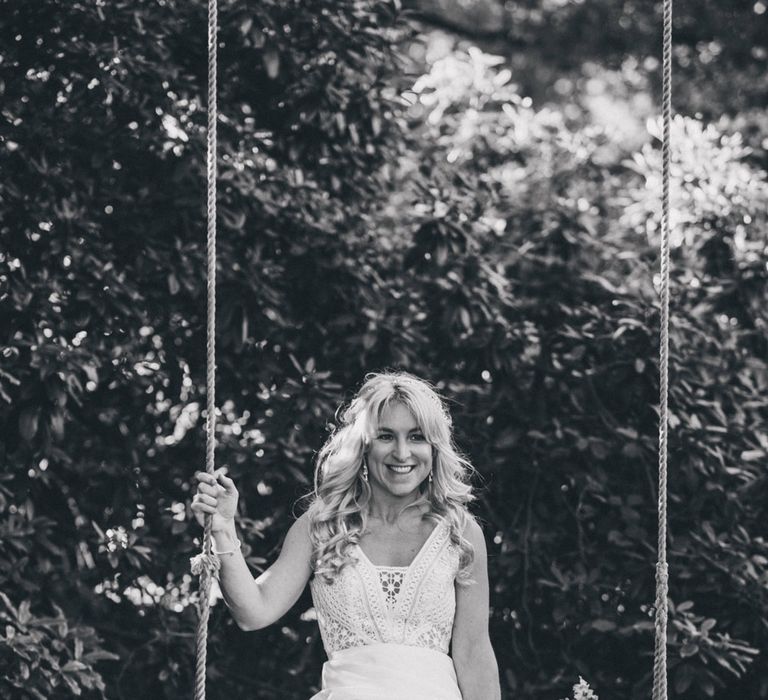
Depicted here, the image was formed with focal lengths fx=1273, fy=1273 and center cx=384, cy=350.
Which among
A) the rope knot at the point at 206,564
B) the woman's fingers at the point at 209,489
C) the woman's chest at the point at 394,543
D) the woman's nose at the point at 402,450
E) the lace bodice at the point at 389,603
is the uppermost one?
the woman's nose at the point at 402,450

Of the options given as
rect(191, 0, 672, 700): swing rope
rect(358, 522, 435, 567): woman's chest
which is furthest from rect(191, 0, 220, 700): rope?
rect(358, 522, 435, 567): woman's chest

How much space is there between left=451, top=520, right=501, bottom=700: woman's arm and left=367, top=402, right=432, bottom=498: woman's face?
24cm

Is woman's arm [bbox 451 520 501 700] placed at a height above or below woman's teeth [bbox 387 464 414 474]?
below

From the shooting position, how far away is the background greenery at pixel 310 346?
4.57 m

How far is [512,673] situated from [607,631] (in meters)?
0.40

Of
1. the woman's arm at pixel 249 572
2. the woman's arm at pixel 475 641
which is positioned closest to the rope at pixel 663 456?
the woman's arm at pixel 475 641

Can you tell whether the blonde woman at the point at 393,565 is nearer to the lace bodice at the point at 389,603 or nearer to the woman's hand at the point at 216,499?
the lace bodice at the point at 389,603

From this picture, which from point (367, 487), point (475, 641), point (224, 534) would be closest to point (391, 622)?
point (475, 641)

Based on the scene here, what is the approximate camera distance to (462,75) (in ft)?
20.0

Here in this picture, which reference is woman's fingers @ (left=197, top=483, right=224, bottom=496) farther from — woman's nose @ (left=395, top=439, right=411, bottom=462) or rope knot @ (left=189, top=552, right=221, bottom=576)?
woman's nose @ (left=395, top=439, right=411, bottom=462)

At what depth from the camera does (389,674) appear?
11.1ft

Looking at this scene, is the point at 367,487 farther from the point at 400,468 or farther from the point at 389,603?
the point at 389,603

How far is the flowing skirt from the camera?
334 centimetres

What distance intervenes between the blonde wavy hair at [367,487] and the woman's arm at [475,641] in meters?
0.04
